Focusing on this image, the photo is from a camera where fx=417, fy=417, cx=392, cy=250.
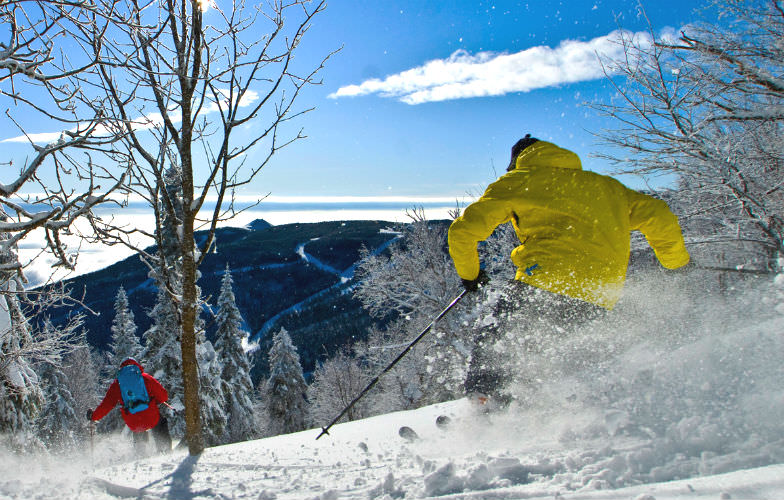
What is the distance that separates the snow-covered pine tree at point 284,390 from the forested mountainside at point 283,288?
118 ft

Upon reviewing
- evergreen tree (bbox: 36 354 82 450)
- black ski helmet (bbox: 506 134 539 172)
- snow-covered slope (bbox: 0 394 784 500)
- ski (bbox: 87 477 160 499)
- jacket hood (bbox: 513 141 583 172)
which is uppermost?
black ski helmet (bbox: 506 134 539 172)

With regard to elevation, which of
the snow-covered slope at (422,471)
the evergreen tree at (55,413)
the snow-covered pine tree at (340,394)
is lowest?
the snow-covered pine tree at (340,394)

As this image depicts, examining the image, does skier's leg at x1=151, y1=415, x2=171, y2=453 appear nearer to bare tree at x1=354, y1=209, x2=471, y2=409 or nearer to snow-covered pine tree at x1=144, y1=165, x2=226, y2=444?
snow-covered pine tree at x1=144, y1=165, x2=226, y2=444

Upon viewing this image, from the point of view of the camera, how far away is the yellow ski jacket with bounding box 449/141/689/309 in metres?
2.77

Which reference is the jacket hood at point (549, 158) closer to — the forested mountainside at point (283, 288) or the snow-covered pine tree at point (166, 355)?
the snow-covered pine tree at point (166, 355)

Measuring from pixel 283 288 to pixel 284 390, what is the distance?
112 metres

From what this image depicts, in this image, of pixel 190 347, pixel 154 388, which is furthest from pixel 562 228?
pixel 154 388

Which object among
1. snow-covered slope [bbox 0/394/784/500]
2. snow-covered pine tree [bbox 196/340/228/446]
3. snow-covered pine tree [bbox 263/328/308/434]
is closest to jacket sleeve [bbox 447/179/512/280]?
snow-covered slope [bbox 0/394/784/500]

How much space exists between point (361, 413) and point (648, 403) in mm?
29700

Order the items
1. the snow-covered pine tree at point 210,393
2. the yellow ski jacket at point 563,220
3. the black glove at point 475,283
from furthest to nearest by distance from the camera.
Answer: the snow-covered pine tree at point 210,393, the black glove at point 475,283, the yellow ski jacket at point 563,220

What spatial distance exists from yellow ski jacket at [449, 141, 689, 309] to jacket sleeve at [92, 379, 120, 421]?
4.82 metres

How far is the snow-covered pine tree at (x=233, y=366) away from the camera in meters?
23.4

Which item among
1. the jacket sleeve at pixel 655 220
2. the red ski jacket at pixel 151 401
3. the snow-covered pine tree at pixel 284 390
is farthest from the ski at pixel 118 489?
the snow-covered pine tree at pixel 284 390

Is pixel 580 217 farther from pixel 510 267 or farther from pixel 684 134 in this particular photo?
pixel 510 267
